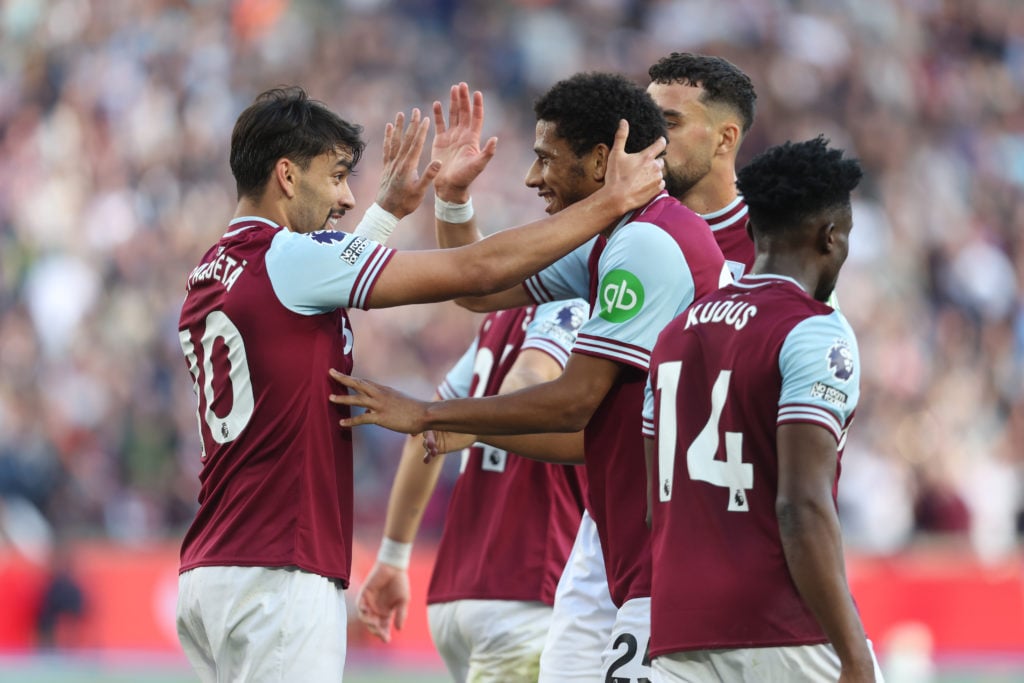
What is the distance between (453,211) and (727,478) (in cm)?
237

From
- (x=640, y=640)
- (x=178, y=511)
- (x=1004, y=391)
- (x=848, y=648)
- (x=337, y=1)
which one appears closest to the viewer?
(x=848, y=648)

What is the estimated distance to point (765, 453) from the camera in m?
4.35

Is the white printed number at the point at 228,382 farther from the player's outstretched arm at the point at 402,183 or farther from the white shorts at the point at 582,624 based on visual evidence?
the white shorts at the point at 582,624

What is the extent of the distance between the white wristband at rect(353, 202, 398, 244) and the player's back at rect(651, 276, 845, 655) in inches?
68.8

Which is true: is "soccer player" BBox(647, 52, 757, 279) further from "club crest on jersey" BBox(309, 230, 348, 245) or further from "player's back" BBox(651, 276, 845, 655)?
"player's back" BBox(651, 276, 845, 655)

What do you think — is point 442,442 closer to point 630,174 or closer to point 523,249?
point 523,249

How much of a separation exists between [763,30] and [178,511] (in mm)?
11270

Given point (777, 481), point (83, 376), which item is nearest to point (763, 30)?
point (83, 376)

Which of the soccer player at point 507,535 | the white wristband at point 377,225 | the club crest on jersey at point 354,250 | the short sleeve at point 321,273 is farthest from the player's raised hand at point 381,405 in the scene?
the soccer player at point 507,535

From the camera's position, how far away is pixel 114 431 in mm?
16281

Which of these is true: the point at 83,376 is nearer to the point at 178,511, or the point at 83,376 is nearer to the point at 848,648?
the point at 178,511

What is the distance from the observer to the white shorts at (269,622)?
16.5ft

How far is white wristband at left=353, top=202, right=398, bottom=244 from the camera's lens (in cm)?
599

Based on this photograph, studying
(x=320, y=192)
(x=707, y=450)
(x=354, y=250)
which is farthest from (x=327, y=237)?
(x=707, y=450)
